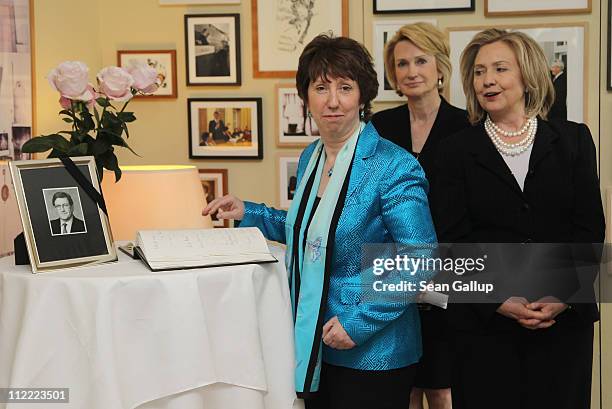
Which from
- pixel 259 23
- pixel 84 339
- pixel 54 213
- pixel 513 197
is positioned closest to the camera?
pixel 84 339

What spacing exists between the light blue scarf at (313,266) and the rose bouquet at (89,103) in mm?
579

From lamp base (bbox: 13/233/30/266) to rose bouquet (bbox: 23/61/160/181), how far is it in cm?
25

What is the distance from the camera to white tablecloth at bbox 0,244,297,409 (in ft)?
6.01

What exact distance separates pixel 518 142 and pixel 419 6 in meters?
1.42

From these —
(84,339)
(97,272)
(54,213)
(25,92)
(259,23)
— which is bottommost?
(84,339)

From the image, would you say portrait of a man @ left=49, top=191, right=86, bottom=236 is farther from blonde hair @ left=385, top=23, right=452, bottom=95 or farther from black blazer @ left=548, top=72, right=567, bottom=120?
black blazer @ left=548, top=72, right=567, bottom=120

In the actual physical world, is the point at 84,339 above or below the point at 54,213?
below

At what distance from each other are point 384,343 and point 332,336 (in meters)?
0.15

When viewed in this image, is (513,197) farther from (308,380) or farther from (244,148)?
(244,148)

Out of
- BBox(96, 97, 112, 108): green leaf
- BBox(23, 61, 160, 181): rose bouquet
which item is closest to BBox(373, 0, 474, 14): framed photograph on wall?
BBox(23, 61, 160, 181): rose bouquet

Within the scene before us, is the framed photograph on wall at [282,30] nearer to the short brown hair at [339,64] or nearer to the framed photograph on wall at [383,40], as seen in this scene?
the framed photograph on wall at [383,40]

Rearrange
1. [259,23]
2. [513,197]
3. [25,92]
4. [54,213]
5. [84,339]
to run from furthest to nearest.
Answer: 1. [259,23]
2. [25,92]
3. [513,197]
4. [54,213]
5. [84,339]

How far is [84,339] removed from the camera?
184 cm

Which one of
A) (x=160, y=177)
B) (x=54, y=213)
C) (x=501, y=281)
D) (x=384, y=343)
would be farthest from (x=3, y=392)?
(x=501, y=281)
